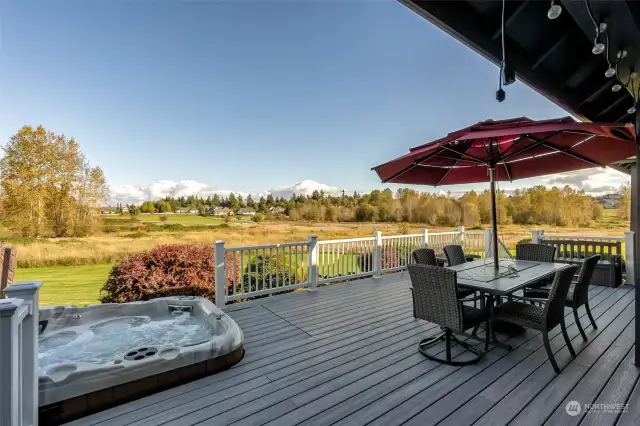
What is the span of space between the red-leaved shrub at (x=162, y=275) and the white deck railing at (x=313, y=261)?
50cm

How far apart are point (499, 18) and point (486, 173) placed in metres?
3.15

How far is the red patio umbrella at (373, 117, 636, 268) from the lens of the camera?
9.09 ft

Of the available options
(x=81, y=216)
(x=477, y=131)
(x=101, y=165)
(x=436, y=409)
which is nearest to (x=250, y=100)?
(x=101, y=165)

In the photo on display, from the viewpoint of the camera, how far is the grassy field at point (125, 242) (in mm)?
8219

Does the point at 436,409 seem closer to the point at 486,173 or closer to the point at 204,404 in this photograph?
the point at 204,404

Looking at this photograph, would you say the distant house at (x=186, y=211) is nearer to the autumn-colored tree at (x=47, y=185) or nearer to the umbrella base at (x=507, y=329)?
the autumn-colored tree at (x=47, y=185)

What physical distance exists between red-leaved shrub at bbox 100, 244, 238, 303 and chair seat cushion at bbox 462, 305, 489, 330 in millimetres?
3670

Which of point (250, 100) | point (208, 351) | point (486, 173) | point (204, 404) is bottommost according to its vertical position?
point (204, 404)

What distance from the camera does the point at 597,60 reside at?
9.79 feet

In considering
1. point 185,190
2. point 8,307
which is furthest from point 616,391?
point 185,190

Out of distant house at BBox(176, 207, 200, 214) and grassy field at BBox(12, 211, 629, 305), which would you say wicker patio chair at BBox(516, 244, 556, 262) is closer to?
grassy field at BBox(12, 211, 629, 305)

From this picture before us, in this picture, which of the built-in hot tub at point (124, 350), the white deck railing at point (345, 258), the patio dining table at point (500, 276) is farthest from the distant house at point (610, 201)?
the built-in hot tub at point (124, 350)

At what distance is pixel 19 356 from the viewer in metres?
1.76

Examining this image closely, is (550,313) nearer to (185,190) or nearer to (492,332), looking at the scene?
(492,332)
